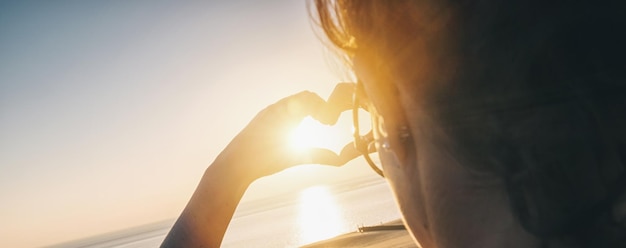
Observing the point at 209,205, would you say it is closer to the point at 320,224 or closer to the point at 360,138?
the point at 360,138

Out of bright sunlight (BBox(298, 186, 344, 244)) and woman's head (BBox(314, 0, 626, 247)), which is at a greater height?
woman's head (BBox(314, 0, 626, 247))

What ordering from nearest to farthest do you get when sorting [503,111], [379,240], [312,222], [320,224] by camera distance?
[503,111]
[379,240]
[320,224]
[312,222]

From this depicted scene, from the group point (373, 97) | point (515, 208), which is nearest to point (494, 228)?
point (515, 208)

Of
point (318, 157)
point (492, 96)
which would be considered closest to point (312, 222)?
point (318, 157)

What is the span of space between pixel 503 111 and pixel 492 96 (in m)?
0.03

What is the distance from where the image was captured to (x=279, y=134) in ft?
3.75

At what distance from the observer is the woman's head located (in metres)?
0.60

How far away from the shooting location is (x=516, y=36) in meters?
0.63

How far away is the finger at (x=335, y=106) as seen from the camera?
1.19 m

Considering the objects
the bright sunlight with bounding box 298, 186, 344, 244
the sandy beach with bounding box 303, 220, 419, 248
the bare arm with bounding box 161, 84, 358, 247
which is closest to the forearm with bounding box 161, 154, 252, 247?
the bare arm with bounding box 161, 84, 358, 247

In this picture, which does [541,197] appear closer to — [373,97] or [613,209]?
[613,209]

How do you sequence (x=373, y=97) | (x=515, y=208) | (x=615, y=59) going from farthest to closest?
(x=373, y=97) < (x=515, y=208) < (x=615, y=59)

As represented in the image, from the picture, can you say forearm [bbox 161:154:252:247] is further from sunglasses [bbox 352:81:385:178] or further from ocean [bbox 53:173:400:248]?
ocean [bbox 53:173:400:248]

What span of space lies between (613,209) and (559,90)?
226mm
